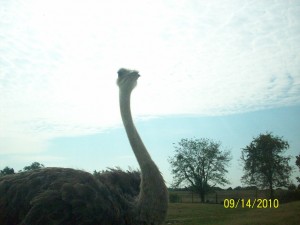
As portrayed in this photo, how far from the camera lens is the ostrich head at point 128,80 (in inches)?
284

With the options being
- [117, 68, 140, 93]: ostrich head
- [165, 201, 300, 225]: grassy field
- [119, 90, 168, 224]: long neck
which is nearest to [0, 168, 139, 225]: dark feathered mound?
[119, 90, 168, 224]: long neck

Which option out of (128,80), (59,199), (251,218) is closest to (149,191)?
(59,199)

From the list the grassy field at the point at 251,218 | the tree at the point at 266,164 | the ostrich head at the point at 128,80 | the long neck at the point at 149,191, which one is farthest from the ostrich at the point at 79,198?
the tree at the point at 266,164

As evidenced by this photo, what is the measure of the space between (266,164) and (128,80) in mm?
38872

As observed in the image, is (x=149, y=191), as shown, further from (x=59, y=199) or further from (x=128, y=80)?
(x=128, y=80)

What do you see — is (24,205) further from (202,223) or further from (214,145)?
(214,145)

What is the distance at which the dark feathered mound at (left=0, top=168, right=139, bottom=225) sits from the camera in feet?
18.4

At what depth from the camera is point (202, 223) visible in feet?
64.2

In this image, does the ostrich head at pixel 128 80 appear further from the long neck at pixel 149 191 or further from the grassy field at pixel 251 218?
the grassy field at pixel 251 218

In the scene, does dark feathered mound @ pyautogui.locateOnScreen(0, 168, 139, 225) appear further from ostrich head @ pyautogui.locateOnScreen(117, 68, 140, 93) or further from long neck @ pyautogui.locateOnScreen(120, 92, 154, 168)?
ostrich head @ pyautogui.locateOnScreen(117, 68, 140, 93)

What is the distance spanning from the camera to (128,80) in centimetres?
721

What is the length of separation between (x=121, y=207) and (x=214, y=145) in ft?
181

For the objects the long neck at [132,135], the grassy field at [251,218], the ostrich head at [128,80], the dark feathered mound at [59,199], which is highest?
the ostrich head at [128,80]

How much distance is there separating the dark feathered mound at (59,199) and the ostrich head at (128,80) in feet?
5.52
